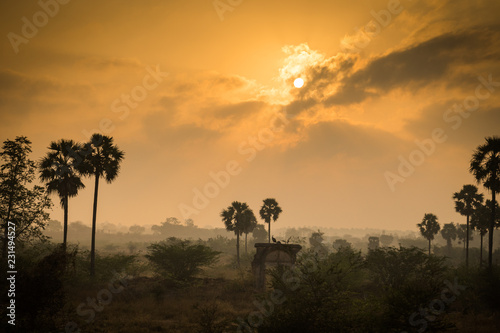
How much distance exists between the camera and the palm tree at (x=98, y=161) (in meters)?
30.0

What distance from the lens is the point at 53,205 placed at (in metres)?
28.6

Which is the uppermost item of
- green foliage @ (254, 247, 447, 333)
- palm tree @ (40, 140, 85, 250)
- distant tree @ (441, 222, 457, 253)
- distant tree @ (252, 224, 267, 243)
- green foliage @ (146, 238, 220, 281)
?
palm tree @ (40, 140, 85, 250)

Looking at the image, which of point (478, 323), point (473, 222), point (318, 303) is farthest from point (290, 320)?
point (473, 222)

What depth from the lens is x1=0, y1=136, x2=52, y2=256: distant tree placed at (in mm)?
26484

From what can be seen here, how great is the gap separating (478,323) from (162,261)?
2564 cm

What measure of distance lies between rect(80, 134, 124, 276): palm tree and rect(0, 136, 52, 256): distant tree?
3874mm

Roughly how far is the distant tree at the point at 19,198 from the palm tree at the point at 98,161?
3874 mm

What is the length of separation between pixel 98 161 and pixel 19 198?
256 inches

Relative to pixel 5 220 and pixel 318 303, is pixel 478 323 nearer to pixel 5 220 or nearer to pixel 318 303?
pixel 318 303

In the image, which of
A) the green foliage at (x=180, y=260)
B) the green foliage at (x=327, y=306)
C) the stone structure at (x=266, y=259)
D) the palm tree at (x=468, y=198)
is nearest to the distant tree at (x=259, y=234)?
the palm tree at (x=468, y=198)

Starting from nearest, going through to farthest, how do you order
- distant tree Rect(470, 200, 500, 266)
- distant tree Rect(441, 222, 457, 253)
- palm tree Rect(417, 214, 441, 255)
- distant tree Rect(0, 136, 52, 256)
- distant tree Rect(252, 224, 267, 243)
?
distant tree Rect(0, 136, 52, 256)
distant tree Rect(470, 200, 500, 266)
palm tree Rect(417, 214, 441, 255)
distant tree Rect(441, 222, 457, 253)
distant tree Rect(252, 224, 267, 243)

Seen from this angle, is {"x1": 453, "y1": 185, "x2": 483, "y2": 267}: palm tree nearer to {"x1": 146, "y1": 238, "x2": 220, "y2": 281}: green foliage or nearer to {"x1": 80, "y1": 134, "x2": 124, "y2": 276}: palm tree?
{"x1": 146, "y1": 238, "x2": 220, "y2": 281}: green foliage

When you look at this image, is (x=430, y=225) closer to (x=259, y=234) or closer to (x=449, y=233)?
(x=449, y=233)

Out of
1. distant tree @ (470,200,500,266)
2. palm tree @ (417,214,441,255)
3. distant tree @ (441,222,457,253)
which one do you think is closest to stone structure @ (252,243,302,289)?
distant tree @ (470,200,500,266)
